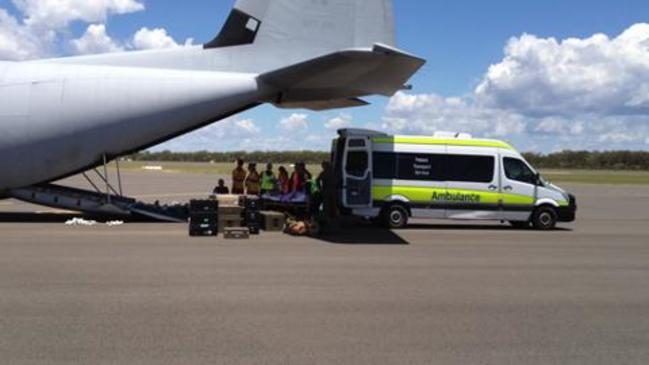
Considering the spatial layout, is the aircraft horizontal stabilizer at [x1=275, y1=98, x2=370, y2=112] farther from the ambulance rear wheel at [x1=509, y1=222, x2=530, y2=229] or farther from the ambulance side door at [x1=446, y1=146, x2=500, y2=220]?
the ambulance rear wheel at [x1=509, y1=222, x2=530, y2=229]

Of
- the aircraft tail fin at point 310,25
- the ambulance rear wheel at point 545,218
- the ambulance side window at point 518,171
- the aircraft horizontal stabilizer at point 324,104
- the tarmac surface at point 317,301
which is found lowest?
the tarmac surface at point 317,301

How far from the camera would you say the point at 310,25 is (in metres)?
19.5

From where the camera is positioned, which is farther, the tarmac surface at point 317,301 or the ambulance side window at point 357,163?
the ambulance side window at point 357,163

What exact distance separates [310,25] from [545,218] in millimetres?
8665

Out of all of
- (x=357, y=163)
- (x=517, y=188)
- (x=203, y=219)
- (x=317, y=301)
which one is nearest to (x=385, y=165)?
(x=357, y=163)

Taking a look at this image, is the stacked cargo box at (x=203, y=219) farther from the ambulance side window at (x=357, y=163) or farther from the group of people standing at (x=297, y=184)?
the ambulance side window at (x=357, y=163)

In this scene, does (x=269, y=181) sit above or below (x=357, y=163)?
below

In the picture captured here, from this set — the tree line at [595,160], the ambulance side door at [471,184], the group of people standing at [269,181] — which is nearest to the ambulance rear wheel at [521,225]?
the ambulance side door at [471,184]

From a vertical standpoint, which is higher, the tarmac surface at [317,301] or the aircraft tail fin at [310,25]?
the aircraft tail fin at [310,25]

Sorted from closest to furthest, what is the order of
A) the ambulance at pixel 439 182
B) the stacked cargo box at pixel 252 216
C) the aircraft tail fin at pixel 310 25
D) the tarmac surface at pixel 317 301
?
the tarmac surface at pixel 317 301 → the stacked cargo box at pixel 252 216 → the ambulance at pixel 439 182 → the aircraft tail fin at pixel 310 25

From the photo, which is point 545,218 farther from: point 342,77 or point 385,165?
point 342,77

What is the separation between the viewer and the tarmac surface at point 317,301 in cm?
639

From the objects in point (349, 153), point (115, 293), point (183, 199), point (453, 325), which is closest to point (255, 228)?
point (349, 153)

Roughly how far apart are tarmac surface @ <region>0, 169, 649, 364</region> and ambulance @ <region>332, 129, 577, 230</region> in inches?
134
